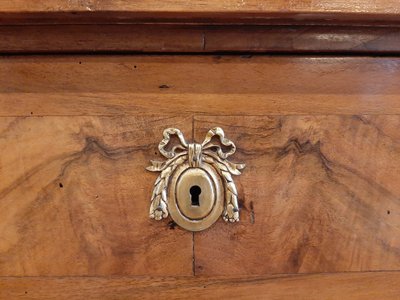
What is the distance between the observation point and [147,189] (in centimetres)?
43

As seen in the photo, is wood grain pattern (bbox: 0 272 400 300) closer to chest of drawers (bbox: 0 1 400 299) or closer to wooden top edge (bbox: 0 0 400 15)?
chest of drawers (bbox: 0 1 400 299)

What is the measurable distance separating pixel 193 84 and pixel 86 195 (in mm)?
133

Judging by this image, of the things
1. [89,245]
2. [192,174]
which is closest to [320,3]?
[192,174]

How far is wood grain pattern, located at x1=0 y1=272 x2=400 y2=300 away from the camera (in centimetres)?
44

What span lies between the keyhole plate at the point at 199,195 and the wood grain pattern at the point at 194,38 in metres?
0.10

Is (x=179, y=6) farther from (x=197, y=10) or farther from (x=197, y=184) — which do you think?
(x=197, y=184)

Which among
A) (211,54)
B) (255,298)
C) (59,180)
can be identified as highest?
(211,54)

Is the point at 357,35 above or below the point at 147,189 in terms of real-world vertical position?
above

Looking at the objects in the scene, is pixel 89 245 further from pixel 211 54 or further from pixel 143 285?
pixel 211 54

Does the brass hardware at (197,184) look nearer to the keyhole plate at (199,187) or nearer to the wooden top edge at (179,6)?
the keyhole plate at (199,187)

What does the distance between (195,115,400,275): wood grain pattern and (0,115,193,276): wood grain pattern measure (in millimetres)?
42

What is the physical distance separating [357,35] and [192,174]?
179mm

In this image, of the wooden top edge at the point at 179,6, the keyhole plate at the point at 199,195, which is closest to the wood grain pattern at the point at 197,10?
the wooden top edge at the point at 179,6

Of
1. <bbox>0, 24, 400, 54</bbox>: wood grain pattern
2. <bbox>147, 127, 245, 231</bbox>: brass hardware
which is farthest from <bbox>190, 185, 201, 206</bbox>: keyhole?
<bbox>0, 24, 400, 54</bbox>: wood grain pattern
